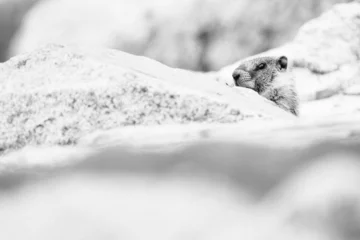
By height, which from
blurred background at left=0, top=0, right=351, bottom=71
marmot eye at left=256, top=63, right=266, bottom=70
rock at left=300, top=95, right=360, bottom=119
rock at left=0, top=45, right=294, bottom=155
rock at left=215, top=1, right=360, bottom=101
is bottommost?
rock at left=0, top=45, right=294, bottom=155

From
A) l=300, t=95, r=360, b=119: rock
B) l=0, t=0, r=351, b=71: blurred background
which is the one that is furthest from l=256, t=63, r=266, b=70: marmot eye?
l=0, t=0, r=351, b=71: blurred background

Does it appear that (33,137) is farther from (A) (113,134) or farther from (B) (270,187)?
(B) (270,187)

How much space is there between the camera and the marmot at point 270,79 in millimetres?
2895

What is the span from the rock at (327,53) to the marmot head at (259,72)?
6.93 feet

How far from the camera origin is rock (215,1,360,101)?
5.39m

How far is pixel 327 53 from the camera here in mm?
5871

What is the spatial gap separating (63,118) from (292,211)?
1.99 feet

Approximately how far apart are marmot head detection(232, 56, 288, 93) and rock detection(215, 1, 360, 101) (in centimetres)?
211

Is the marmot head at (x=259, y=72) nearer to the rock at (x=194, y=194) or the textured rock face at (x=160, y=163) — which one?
the textured rock face at (x=160, y=163)

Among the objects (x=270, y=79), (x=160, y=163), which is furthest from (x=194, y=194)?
(x=270, y=79)

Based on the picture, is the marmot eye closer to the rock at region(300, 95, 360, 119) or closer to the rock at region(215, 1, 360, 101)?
the rock at region(300, 95, 360, 119)

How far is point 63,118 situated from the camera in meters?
1.18

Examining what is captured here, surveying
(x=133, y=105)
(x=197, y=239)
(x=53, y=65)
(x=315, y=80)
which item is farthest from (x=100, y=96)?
(x=315, y=80)

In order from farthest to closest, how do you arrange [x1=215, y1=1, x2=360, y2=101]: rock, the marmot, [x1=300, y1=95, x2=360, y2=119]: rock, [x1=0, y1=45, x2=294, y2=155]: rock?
[x1=215, y1=1, x2=360, y2=101]: rock → [x1=300, y1=95, x2=360, y2=119]: rock → the marmot → [x1=0, y1=45, x2=294, y2=155]: rock
